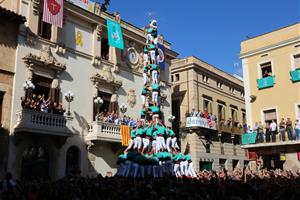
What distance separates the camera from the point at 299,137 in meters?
21.5

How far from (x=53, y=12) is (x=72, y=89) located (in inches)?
179

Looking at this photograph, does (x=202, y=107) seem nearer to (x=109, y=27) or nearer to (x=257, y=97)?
(x=257, y=97)

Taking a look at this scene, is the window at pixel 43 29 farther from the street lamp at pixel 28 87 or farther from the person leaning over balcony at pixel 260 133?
the person leaning over balcony at pixel 260 133

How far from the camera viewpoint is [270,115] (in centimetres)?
2422

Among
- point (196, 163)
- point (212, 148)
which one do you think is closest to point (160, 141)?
point (196, 163)

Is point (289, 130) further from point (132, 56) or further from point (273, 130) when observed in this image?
point (132, 56)

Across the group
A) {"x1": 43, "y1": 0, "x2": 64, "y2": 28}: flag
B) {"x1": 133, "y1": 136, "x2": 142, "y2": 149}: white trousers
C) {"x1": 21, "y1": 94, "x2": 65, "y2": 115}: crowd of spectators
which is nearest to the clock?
{"x1": 43, "y1": 0, "x2": 64, "y2": 28}: flag

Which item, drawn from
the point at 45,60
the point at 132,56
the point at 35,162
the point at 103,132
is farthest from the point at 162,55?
the point at 35,162

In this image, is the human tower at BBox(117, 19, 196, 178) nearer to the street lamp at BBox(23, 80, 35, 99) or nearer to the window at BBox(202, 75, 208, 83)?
the street lamp at BBox(23, 80, 35, 99)

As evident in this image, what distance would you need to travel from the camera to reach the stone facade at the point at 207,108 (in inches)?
1230

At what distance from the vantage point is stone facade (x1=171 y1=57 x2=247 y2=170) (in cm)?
3125

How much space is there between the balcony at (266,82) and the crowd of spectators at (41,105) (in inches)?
506

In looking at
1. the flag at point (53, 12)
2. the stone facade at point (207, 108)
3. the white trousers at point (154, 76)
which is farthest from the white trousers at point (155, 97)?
the stone facade at point (207, 108)

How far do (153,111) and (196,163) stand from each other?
14389mm
